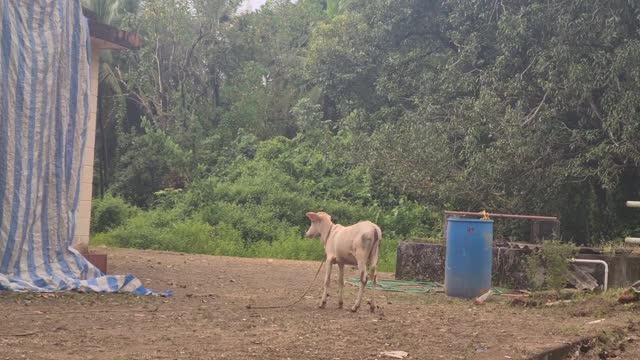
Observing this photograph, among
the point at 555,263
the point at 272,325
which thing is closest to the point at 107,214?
the point at 555,263

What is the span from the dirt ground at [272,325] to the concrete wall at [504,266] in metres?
1.59

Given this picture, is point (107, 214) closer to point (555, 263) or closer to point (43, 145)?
point (43, 145)

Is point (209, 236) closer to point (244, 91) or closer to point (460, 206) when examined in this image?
point (460, 206)

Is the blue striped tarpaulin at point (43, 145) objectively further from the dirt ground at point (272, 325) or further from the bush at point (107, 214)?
the bush at point (107, 214)

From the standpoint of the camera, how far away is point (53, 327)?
21.6 ft

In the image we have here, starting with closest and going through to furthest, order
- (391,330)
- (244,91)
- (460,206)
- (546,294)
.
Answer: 1. (391,330)
2. (546,294)
3. (460,206)
4. (244,91)

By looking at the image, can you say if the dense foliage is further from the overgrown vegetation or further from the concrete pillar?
the concrete pillar

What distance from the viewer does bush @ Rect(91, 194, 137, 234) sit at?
22172 mm

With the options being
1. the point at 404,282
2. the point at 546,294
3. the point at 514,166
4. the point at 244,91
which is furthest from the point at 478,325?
the point at 244,91

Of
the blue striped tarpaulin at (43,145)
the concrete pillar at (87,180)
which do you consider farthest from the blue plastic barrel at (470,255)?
the concrete pillar at (87,180)

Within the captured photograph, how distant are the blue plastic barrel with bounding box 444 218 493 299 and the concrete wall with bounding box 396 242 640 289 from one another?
147 centimetres

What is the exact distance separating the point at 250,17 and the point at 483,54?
1290cm

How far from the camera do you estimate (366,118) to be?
2444cm

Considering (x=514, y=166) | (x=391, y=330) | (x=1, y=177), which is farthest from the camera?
(x=514, y=166)
